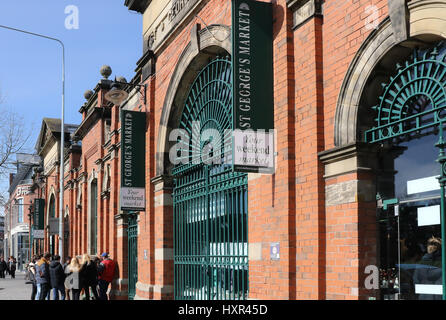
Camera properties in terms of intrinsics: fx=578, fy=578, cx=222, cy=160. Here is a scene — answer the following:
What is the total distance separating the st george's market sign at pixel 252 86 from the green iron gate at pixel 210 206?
1.62 metres

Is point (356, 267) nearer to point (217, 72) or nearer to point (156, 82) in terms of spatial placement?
point (217, 72)

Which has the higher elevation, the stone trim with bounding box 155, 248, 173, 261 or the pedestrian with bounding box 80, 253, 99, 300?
the stone trim with bounding box 155, 248, 173, 261

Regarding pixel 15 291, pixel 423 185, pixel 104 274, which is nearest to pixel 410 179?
pixel 423 185

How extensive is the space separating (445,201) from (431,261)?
2.49ft

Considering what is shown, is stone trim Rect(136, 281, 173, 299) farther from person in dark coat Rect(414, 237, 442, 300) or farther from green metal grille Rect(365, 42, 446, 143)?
person in dark coat Rect(414, 237, 442, 300)

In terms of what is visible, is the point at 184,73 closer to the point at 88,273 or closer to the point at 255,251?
the point at 255,251

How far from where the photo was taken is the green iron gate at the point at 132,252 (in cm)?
1684

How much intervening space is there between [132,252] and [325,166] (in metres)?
10.4

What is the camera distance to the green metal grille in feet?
21.6

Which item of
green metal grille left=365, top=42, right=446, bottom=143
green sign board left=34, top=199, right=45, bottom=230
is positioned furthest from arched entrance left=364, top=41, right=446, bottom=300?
green sign board left=34, top=199, right=45, bottom=230

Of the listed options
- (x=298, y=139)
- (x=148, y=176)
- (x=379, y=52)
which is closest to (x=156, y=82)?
Result: (x=148, y=176)

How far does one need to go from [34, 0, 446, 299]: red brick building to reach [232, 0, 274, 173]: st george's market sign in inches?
6.2

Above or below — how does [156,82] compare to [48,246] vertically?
above
